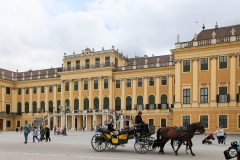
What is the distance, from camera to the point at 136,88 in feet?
153

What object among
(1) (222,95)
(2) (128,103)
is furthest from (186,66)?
(2) (128,103)

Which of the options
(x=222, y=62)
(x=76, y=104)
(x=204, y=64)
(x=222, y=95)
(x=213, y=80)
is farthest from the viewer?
(x=76, y=104)

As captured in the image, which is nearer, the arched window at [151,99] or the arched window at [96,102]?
the arched window at [151,99]

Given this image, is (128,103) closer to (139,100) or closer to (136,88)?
(139,100)

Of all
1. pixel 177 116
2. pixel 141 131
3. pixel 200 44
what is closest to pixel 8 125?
pixel 177 116

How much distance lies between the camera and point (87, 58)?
2020 inches

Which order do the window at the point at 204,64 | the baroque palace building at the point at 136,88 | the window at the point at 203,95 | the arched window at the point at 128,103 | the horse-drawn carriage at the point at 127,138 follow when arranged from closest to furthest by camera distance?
the horse-drawn carriage at the point at 127,138 < the baroque palace building at the point at 136,88 < the window at the point at 203,95 < the window at the point at 204,64 < the arched window at the point at 128,103

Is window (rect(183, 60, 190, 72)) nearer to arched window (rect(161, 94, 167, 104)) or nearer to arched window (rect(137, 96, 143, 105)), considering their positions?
arched window (rect(161, 94, 167, 104))

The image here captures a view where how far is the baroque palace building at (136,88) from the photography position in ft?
111

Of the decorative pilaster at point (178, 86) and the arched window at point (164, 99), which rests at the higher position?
the decorative pilaster at point (178, 86)

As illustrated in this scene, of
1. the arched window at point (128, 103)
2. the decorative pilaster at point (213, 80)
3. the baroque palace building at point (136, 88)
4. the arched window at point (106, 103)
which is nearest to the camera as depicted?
the baroque palace building at point (136, 88)

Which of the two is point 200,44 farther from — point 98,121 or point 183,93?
point 98,121

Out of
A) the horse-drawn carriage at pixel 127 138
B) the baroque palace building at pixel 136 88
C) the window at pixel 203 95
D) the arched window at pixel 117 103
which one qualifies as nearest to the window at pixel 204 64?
the baroque palace building at pixel 136 88

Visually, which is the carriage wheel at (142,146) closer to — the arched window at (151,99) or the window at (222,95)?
the window at (222,95)
